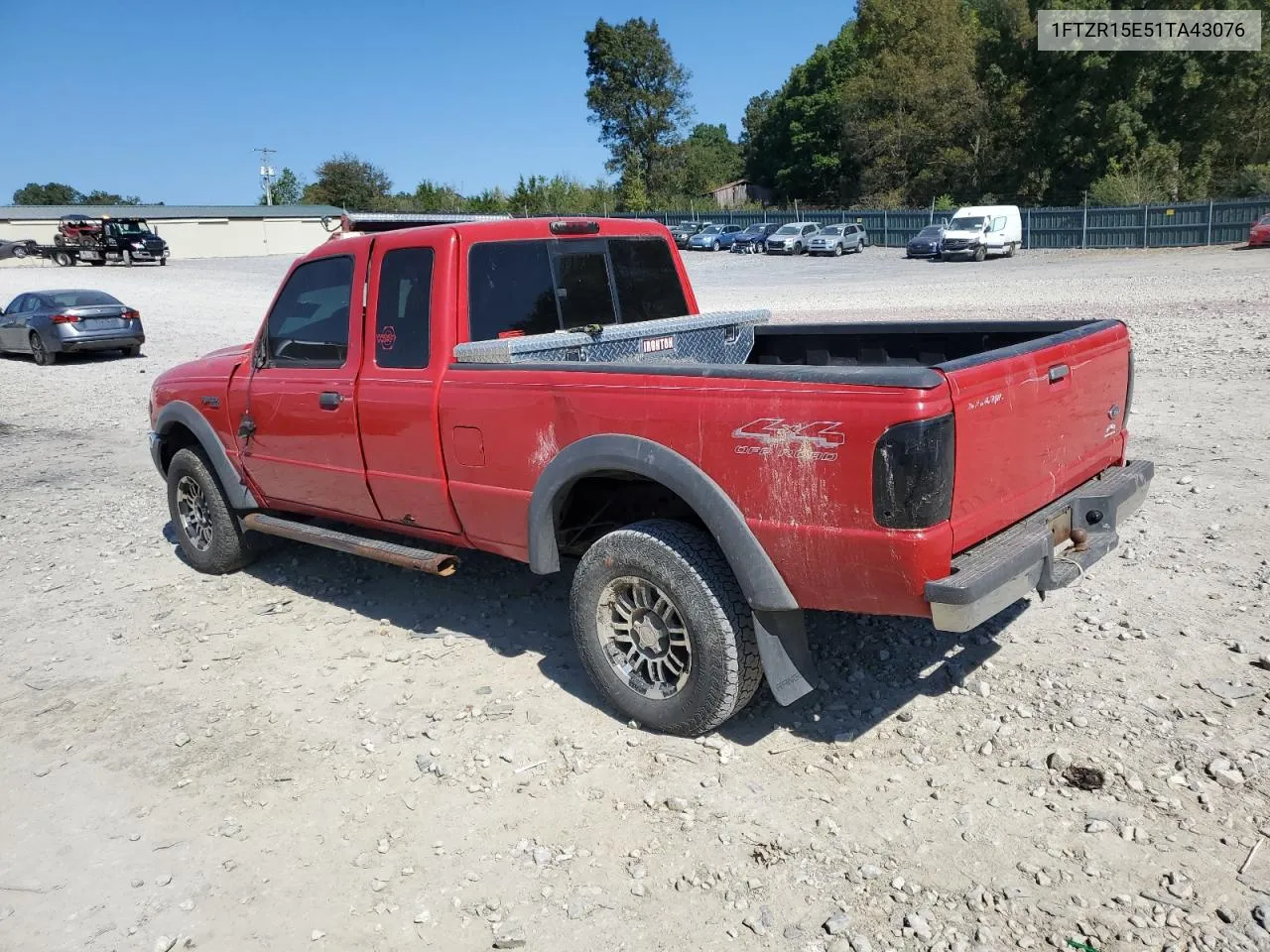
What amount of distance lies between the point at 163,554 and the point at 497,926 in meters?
4.95

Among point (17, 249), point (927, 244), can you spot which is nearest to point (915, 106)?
point (927, 244)

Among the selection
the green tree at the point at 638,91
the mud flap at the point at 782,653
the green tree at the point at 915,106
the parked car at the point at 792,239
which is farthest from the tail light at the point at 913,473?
the green tree at the point at 638,91

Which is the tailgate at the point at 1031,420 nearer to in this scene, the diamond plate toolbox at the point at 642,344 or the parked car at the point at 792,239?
the diamond plate toolbox at the point at 642,344

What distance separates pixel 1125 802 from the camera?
340 centimetres

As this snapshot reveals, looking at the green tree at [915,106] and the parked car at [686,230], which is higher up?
the green tree at [915,106]

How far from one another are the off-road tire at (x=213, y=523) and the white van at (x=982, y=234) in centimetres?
3639

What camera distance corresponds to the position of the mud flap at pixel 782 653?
145 inches

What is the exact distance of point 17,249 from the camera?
5331 cm

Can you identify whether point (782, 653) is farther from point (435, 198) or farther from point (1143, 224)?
point (435, 198)

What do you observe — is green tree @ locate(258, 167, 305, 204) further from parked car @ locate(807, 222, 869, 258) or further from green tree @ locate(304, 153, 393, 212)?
parked car @ locate(807, 222, 869, 258)

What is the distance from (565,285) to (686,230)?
52147mm

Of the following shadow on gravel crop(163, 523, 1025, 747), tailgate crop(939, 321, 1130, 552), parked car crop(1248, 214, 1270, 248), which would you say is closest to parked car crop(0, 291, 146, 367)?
shadow on gravel crop(163, 523, 1025, 747)

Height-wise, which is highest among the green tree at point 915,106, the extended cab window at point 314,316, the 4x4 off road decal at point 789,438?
the green tree at point 915,106

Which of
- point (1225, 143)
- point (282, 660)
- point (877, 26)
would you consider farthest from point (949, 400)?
point (877, 26)
